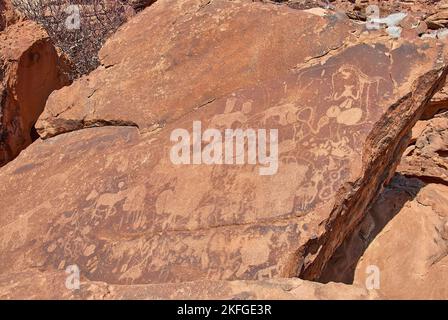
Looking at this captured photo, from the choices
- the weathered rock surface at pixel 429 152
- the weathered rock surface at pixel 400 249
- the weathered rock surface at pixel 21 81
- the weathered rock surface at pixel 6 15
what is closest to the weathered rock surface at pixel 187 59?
the weathered rock surface at pixel 21 81

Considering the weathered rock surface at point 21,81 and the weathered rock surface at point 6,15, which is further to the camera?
the weathered rock surface at point 6,15

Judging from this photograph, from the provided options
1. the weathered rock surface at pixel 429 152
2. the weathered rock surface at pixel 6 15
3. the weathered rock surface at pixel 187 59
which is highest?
the weathered rock surface at pixel 6 15

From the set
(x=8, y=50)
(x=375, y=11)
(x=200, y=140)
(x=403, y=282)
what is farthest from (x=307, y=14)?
(x=375, y=11)

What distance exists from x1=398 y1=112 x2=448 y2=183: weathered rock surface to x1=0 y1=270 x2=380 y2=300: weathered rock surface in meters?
1.91

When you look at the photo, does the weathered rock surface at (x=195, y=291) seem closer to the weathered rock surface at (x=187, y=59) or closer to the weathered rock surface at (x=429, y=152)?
the weathered rock surface at (x=187, y=59)

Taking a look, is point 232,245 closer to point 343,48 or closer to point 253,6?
point 343,48

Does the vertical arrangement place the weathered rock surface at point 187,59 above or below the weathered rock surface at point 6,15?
below

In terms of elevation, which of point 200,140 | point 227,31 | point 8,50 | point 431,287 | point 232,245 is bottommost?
point 431,287

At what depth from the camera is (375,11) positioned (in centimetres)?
542

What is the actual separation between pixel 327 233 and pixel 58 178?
120 cm

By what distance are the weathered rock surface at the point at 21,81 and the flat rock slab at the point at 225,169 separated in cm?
55

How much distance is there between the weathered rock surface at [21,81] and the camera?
3262mm

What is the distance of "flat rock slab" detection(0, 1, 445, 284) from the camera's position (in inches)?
84.9

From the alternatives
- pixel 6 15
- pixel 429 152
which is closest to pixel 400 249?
pixel 429 152
